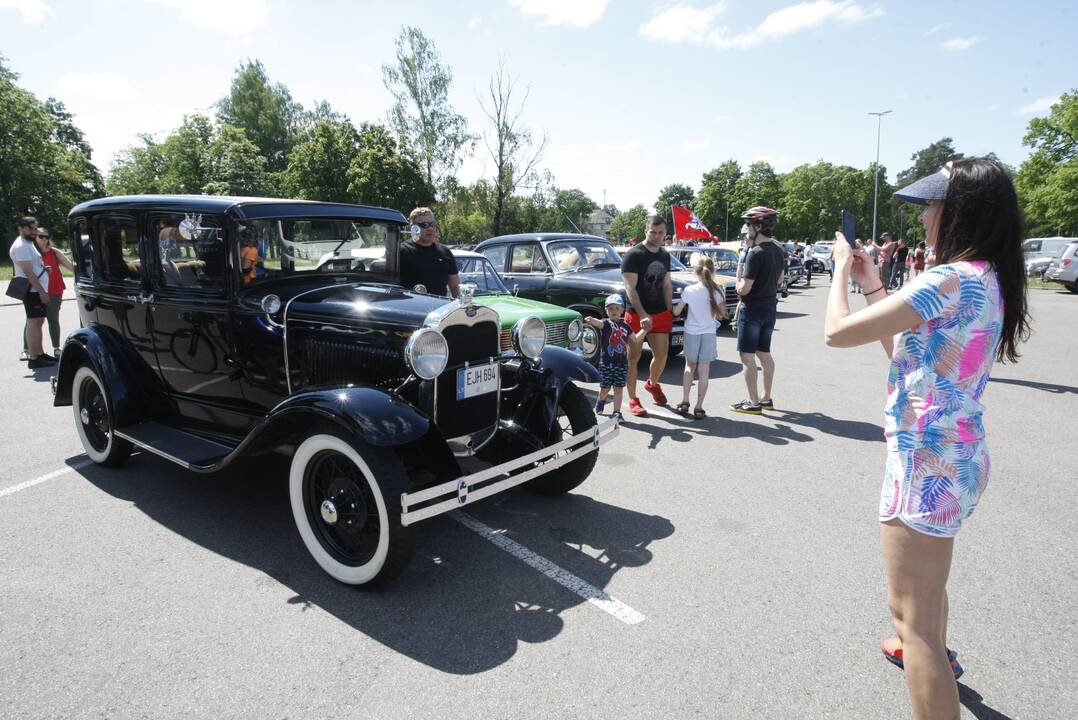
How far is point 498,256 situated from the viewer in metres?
9.45

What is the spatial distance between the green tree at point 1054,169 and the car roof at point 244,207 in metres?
36.2

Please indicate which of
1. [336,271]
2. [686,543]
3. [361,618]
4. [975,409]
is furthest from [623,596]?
[336,271]

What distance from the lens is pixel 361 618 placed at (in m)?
2.87

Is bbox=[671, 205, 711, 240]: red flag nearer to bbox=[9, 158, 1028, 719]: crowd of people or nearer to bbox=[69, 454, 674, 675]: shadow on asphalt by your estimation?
bbox=[69, 454, 674, 675]: shadow on asphalt

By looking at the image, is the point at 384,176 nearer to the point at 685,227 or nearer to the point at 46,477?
the point at 685,227

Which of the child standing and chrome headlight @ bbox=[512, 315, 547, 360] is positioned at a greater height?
chrome headlight @ bbox=[512, 315, 547, 360]

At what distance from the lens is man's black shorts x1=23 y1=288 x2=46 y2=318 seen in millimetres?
8086

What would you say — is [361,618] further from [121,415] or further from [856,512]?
[856,512]

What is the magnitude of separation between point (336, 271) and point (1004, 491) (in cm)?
492

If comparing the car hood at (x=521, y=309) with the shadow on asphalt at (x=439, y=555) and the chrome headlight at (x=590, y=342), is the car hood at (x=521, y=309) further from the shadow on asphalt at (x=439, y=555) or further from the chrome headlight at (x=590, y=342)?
the shadow on asphalt at (x=439, y=555)

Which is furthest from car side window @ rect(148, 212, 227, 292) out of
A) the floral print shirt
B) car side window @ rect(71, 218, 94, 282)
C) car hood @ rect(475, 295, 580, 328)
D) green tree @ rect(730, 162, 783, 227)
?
green tree @ rect(730, 162, 783, 227)

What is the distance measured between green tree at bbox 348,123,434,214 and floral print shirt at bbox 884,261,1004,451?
119 ft

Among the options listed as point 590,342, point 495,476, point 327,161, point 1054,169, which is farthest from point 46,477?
point 1054,169

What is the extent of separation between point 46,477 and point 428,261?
345 cm
